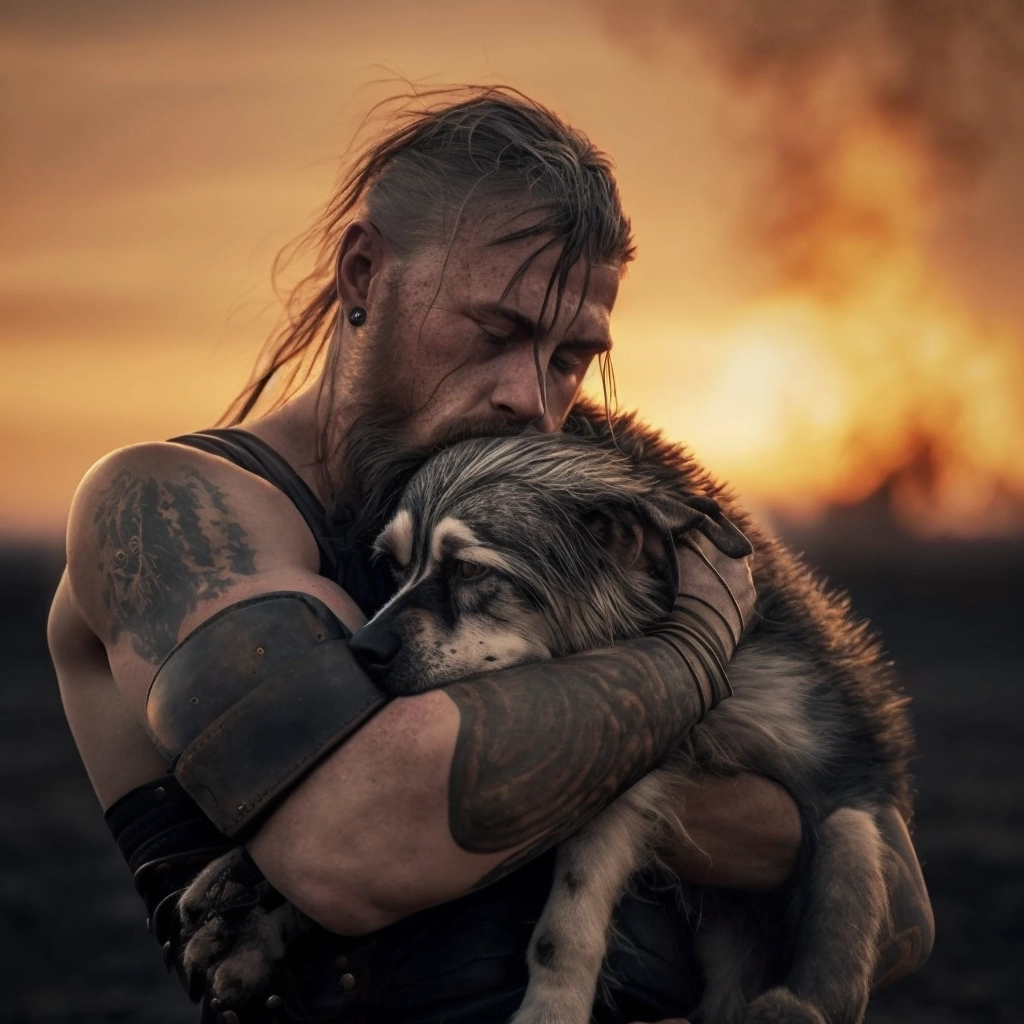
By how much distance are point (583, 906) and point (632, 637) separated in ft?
2.52

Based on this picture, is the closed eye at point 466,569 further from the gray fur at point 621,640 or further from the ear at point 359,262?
the ear at point 359,262

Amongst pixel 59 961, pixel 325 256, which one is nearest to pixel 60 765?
pixel 59 961

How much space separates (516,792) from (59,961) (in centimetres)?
1441

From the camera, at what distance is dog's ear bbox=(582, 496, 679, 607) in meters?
4.08

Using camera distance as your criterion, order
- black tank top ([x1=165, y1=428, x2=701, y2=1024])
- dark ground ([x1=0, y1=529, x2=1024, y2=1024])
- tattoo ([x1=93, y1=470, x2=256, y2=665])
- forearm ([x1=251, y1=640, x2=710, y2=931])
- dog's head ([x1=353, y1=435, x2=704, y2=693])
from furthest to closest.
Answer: dark ground ([x1=0, y1=529, x2=1024, y2=1024])
dog's head ([x1=353, y1=435, x2=704, y2=693])
black tank top ([x1=165, y1=428, x2=701, y2=1024])
tattoo ([x1=93, y1=470, x2=256, y2=665])
forearm ([x1=251, y1=640, x2=710, y2=931])

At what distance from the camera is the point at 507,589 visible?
4.02m

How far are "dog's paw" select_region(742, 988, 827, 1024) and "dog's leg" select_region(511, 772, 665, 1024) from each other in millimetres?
390

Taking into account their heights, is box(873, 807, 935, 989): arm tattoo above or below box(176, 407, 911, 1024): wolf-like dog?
below

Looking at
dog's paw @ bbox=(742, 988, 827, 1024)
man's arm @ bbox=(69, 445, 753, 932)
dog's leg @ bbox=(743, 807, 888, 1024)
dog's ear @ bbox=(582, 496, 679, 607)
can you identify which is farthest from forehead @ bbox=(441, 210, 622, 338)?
dog's paw @ bbox=(742, 988, 827, 1024)

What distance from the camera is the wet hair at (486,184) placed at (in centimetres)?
389

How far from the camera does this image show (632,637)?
13.5 feet

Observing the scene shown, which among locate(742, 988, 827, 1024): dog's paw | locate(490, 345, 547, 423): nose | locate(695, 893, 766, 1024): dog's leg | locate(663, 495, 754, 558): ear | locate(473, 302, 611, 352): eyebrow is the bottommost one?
locate(695, 893, 766, 1024): dog's leg

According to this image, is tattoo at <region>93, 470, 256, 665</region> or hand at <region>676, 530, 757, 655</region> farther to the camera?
hand at <region>676, 530, 757, 655</region>

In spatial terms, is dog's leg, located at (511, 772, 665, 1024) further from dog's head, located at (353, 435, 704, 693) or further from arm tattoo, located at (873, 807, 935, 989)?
arm tattoo, located at (873, 807, 935, 989)
